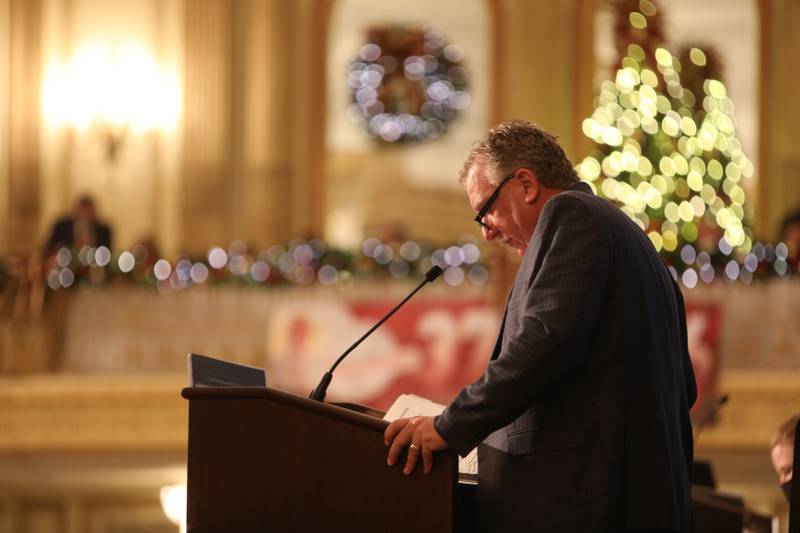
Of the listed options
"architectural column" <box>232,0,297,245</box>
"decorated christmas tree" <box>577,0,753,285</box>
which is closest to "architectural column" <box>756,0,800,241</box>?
"decorated christmas tree" <box>577,0,753,285</box>

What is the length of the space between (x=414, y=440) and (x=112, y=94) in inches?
433

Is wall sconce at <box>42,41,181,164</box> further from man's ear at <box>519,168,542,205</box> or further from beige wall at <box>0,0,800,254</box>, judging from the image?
man's ear at <box>519,168,542,205</box>

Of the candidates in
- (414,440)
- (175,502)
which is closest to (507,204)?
(414,440)

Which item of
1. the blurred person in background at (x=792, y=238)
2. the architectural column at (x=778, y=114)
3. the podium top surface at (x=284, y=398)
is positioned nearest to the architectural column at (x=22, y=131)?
the blurred person in background at (x=792, y=238)

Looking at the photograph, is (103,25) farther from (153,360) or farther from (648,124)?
(648,124)

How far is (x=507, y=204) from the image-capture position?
3.17 meters

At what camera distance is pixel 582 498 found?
9.54 feet

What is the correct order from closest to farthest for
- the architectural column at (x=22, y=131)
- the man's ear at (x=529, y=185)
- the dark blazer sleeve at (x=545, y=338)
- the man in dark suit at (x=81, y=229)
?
the dark blazer sleeve at (x=545, y=338) < the man's ear at (x=529, y=185) < the man in dark suit at (x=81, y=229) < the architectural column at (x=22, y=131)

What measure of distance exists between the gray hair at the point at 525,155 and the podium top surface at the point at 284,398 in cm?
63

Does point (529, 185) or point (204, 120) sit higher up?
point (204, 120)

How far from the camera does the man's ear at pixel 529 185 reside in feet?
10.3

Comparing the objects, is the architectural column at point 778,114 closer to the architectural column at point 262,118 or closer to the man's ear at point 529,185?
the architectural column at point 262,118

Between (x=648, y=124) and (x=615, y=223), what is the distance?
10.2m

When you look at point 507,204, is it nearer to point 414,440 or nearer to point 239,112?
point 414,440
